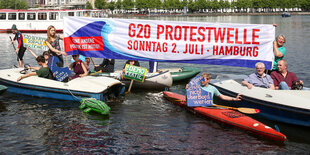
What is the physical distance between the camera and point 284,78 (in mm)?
12617

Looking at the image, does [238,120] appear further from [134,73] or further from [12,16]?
[12,16]

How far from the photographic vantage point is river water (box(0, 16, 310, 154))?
Answer: 10258mm

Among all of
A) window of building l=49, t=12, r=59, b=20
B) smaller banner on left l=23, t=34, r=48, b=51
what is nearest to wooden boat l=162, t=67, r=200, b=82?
smaller banner on left l=23, t=34, r=48, b=51

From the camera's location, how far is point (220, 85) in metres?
14.0

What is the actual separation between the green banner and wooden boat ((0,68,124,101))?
55cm

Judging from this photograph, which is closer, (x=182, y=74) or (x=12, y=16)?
(x=182, y=74)

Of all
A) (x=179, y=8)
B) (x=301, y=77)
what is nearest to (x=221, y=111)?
(x=301, y=77)

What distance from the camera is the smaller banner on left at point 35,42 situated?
18.3 metres

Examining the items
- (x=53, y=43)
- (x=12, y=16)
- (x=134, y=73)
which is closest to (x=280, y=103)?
Result: (x=134, y=73)

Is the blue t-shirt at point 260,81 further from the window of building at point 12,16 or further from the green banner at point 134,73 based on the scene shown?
the window of building at point 12,16

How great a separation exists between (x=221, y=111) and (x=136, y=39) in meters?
4.81

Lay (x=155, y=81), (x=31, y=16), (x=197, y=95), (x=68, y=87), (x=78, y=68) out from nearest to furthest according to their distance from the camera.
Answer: (x=197, y=95)
(x=68, y=87)
(x=78, y=68)
(x=155, y=81)
(x=31, y=16)

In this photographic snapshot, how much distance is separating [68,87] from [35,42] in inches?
205

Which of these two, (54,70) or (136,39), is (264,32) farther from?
(54,70)
